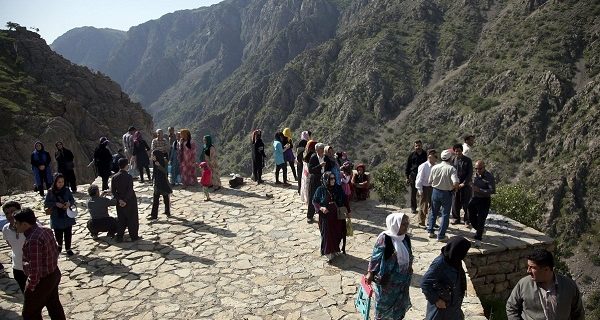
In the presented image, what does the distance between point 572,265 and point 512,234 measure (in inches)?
1463

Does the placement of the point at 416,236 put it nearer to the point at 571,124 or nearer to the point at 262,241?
the point at 262,241

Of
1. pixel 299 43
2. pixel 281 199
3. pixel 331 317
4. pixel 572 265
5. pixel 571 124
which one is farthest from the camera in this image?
pixel 299 43

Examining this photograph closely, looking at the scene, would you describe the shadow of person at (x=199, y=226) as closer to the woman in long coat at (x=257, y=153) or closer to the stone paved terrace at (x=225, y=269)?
the stone paved terrace at (x=225, y=269)

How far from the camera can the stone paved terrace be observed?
6.28m

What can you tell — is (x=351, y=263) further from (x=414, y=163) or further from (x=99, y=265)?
(x=99, y=265)

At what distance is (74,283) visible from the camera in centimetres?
716

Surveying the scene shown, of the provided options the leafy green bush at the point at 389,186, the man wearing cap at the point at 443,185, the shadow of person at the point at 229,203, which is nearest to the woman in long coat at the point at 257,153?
the shadow of person at the point at 229,203

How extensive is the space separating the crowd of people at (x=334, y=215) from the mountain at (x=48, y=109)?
15.6 meters

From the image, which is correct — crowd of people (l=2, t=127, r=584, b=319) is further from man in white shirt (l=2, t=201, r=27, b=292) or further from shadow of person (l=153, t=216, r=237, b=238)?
shadow of person (l=153, t=216, r=237, b=238)

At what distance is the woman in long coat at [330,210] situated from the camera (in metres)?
7.35

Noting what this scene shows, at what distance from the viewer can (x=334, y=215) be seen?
7.39m

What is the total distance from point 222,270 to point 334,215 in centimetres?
231

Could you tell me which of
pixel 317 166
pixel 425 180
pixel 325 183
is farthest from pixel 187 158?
pixel 425 180

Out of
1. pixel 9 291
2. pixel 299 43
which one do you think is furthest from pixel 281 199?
pixel 299 43
